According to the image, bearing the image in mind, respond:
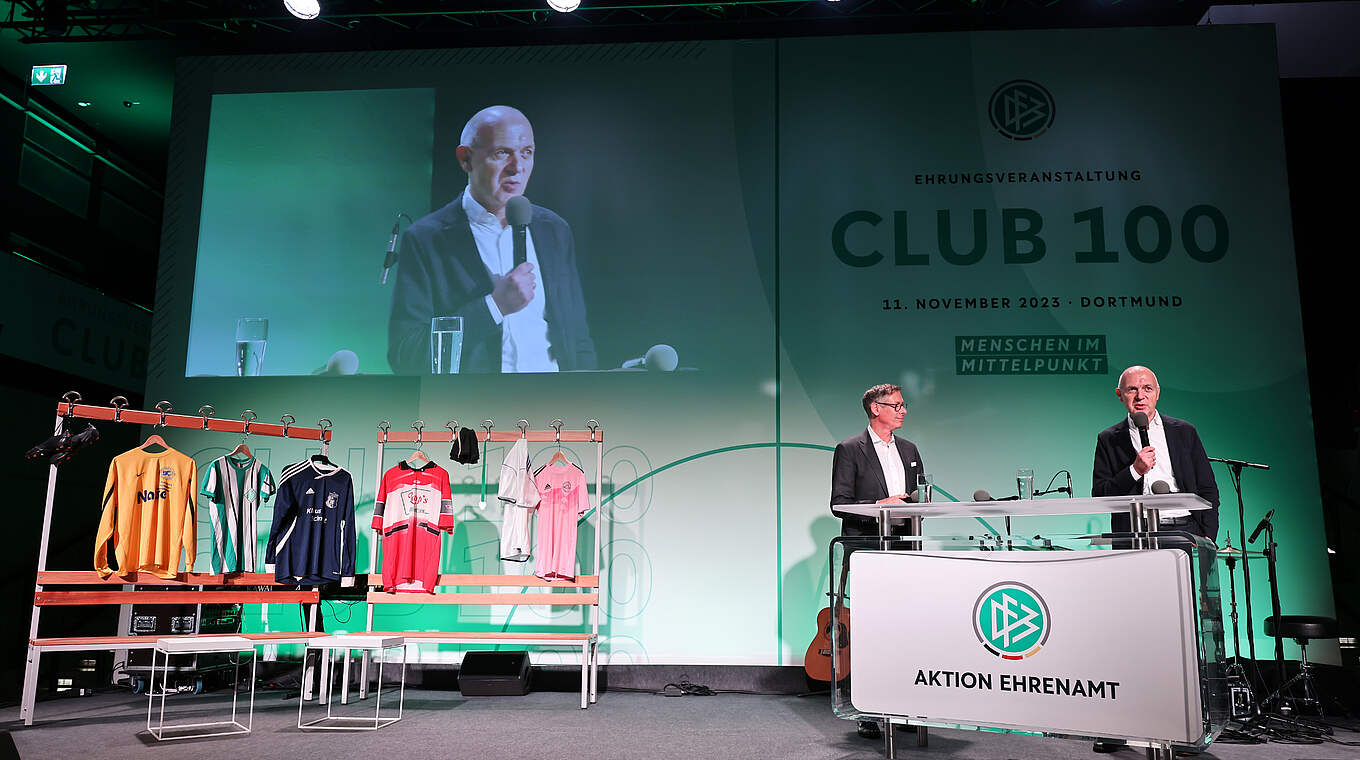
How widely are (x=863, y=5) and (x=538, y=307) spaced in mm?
3124

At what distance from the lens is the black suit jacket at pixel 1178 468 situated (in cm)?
392

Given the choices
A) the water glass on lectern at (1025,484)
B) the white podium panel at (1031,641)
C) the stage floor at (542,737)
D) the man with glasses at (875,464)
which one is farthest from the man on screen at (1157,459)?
the white podium panel at (1031,641)

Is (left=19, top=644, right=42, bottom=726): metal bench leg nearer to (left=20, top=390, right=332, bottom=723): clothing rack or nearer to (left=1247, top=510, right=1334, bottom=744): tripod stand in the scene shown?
(left=20, top=390, right=332, bottom=723): clothing rack

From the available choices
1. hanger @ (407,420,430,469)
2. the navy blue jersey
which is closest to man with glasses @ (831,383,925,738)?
hanger @ (407,420,430,469)

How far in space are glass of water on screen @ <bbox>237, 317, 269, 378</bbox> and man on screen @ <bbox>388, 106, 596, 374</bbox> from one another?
94cm

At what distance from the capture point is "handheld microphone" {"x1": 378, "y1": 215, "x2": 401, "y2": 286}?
6.54 m

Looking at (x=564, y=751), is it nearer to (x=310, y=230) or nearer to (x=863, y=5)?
(x=310, y=230)

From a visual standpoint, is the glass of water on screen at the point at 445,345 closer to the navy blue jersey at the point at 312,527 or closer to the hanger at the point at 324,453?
the hanger at the point at 324,453

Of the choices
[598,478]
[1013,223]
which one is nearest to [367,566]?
[598,478]

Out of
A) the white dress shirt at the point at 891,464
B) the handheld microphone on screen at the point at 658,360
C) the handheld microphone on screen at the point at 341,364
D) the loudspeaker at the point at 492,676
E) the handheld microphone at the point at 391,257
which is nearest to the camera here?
the white dress shirt at the point at 891,464

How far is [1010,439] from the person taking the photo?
6.04m

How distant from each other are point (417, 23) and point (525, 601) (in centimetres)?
433

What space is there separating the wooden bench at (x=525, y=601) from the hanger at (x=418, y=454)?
0.81m

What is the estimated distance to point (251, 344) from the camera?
6484mm
